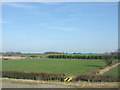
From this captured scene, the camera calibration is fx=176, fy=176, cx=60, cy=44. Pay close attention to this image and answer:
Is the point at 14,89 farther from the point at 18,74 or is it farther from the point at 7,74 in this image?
the point at 7,74

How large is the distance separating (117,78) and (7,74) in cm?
1288

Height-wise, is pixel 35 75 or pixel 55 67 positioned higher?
pixel 35 75

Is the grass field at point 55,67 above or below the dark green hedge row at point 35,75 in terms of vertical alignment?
below

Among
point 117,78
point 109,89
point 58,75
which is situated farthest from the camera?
point 58,75

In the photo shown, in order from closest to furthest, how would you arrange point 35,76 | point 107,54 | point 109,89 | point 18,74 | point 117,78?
1. point 109,89
2. point 117,78
3. point 35,76
4. point 18,74
5. point 107,54

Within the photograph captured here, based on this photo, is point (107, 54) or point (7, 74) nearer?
point (7, 74)

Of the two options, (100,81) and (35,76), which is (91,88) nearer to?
(100,81)

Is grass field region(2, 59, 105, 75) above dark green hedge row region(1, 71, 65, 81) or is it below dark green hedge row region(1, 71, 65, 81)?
below

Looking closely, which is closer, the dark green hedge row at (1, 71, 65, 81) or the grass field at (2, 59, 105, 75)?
the dark green hedge row at (1, 71, 65, 81)

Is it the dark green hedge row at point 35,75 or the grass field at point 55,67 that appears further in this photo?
the grass field at point 55,67

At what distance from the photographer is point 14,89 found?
40.1ft

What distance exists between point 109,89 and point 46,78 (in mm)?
7982

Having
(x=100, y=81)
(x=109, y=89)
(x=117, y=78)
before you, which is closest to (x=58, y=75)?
(x=100, y=81)

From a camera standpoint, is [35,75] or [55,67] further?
[55,67]
